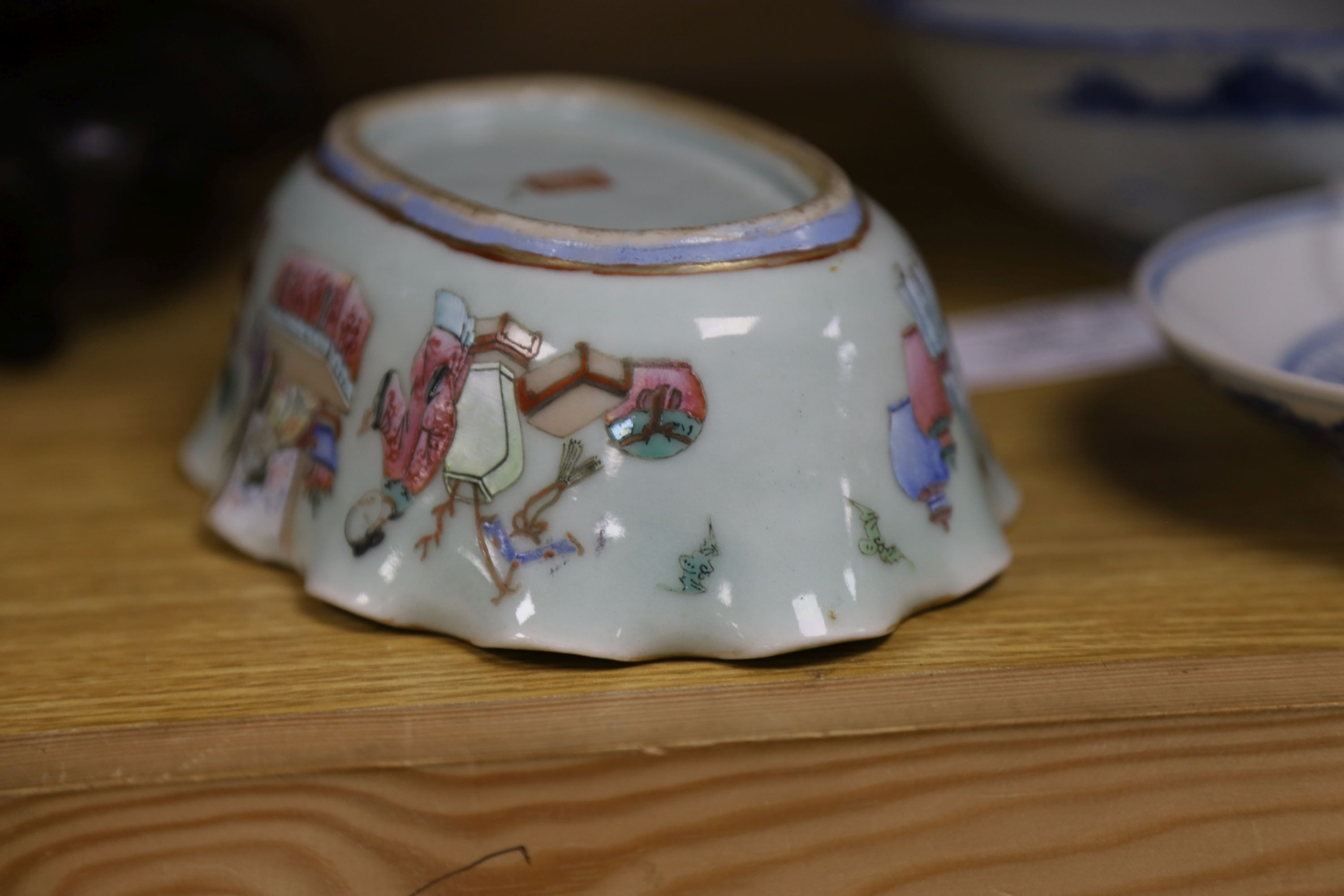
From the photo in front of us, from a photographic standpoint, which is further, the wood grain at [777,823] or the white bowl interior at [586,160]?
the white bowl interior at [586,160]

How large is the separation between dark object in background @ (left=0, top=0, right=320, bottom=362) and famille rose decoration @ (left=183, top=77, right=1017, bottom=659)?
21 cm

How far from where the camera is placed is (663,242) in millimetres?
490

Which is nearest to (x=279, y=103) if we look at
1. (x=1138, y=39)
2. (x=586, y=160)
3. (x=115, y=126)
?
(x=115, y=126)

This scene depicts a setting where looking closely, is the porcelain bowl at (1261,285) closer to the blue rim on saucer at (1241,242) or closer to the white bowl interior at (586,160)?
the blue rim on saucer at (1241,242)

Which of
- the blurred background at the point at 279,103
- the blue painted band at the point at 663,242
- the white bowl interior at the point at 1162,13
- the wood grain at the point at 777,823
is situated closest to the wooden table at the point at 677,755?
the wood grain at the point at 777,823

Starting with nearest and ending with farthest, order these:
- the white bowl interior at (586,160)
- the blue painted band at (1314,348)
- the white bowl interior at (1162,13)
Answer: the white bowl interior at (586,160)
the blue painted band at (1314,348)
the white bowl interior at (1162,13)

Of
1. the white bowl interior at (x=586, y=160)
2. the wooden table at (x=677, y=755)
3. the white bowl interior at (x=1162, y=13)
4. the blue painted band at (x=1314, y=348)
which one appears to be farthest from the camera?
the white bowl interior at (x=1162, y=13)

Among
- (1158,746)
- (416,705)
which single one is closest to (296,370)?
(416,705)

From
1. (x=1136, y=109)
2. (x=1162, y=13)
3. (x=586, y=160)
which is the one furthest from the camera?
(x=1162, y=13)

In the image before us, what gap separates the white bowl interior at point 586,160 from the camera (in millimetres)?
571

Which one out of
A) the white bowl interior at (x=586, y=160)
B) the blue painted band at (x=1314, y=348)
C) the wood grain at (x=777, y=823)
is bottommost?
the wood grain at (x=777, y=823)

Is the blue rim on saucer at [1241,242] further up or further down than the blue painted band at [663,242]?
further down

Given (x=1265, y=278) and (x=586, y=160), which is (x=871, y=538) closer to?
(x=586, y=160)

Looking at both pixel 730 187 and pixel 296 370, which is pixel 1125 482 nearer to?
pixel 730 187
